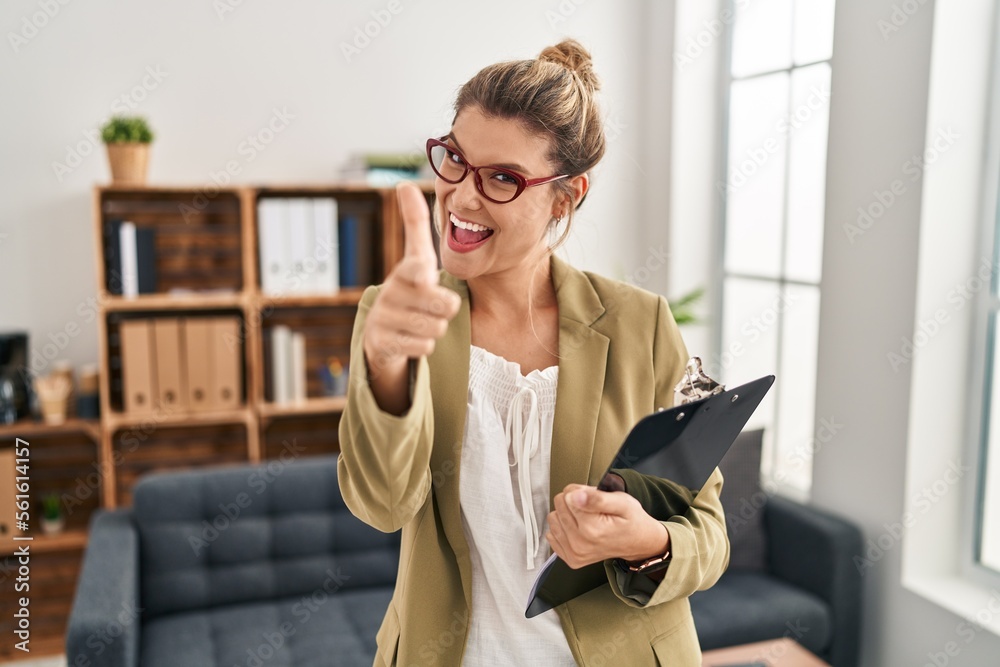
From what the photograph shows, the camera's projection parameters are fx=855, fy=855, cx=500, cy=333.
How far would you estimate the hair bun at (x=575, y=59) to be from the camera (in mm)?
1155

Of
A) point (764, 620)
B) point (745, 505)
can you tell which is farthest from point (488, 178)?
point (745, 505)

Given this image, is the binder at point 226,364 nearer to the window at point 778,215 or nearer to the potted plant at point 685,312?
the potted plant at point 685,312

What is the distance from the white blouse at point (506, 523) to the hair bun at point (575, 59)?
1.41ft

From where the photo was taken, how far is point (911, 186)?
246 cm

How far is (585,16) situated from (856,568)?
2572mm

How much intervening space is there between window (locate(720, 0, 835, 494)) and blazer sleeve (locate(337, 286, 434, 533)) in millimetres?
2216

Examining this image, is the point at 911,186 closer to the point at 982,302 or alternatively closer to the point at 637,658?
the point at 982,302

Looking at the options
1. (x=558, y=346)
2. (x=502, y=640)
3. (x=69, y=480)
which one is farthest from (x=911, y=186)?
(x=69, y=480)

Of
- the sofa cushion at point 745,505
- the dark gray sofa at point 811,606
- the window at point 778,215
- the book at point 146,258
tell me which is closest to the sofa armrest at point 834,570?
the dark gray sofa at point 811,606

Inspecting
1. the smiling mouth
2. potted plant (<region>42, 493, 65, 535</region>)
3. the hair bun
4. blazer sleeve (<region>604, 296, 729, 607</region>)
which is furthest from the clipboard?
potted plant (<region>42, 493, 65, 535</region>)

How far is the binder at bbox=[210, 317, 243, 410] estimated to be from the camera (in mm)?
3188

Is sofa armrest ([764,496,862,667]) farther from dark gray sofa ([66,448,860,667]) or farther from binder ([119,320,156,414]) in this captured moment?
binder ([119,320,156,414])

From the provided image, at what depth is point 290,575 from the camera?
281cm

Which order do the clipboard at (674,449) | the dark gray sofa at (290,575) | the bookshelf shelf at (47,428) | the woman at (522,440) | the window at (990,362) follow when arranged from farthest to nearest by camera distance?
1. the bookshelf shelf at (47,428)
2. the dark gray sofa at (290,575)
3. the window at (990,362)
4. the woman at (522,440)
5. the clipboard at (674,449)
